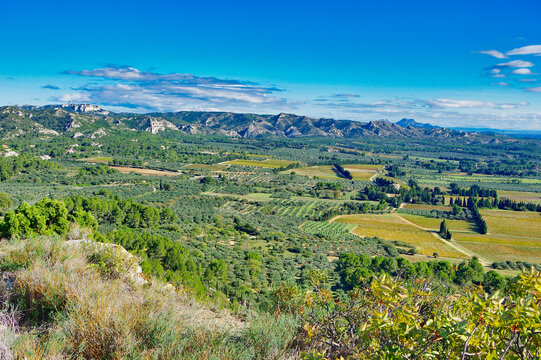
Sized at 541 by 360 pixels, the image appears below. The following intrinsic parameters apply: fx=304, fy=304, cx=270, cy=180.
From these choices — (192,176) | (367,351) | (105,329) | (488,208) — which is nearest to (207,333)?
(105,329)

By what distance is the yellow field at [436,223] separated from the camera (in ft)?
218

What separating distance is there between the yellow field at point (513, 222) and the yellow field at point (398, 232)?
17.3 meters

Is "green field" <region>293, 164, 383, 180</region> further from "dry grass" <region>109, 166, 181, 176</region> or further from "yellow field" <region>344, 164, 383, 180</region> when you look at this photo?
"dry grass" <region>109, 166, 181, 176</region>

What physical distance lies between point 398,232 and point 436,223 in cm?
1475

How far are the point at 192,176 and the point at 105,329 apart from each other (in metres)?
111

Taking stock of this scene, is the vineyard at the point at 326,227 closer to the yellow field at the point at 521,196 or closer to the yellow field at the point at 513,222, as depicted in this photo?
the yellow field at the point at 513,222

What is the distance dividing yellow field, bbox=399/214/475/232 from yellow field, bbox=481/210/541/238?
416 centimetres

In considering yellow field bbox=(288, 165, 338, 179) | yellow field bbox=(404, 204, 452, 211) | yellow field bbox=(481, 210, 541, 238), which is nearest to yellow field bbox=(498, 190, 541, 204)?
yellow field bbox=(481, 210, 541, 238)

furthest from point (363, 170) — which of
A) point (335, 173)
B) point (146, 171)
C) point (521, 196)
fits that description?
point (146, 171)

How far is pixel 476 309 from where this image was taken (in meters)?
2.84

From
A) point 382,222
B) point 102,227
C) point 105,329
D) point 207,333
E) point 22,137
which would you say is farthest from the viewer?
point 22,137

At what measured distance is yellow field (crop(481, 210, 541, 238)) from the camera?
64875 mm

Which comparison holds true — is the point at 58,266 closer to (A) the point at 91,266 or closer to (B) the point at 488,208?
(A) the point at 91,266

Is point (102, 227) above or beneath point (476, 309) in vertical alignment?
beneath
